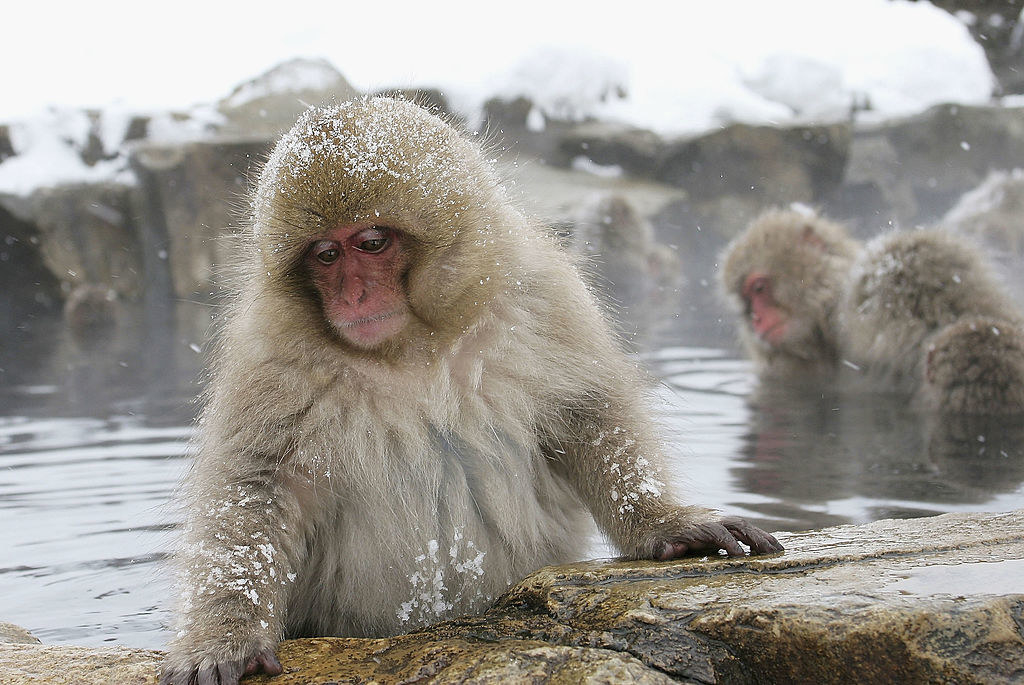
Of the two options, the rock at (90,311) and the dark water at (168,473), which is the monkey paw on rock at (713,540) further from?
the rock at (90,311)

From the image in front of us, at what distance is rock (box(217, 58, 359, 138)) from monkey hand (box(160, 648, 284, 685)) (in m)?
12.9

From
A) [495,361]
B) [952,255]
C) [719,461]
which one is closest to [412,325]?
[495,361]

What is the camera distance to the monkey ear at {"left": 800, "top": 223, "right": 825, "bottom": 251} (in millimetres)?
7027

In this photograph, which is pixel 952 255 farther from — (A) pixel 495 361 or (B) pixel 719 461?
(A) pixel 495 361

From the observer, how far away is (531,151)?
15.2 m

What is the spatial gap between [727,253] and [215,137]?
8996 mm

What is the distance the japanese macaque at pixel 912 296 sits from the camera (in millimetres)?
5324

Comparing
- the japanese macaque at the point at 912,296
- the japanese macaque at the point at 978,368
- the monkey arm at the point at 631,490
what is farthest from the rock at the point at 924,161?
the monkey arm at the point at 631,490

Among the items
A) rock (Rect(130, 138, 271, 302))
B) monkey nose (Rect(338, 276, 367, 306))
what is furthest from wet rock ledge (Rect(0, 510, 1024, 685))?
rock (Rect(130, 138, 271, 302))

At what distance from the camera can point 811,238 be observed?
23.1 feet

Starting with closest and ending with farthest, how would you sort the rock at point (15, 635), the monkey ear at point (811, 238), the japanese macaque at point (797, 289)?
the rock at point (15, 635) → the japanese macaque at point (797, 289) → the monkey ear at point (811, 238)

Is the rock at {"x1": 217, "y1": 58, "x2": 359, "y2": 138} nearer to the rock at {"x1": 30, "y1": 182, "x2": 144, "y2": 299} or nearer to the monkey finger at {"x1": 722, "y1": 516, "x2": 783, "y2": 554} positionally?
the rock at {"x1": 30, "y1": 182, "x2": 144, "y2": 299}

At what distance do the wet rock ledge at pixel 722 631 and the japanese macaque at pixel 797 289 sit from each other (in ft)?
15.9

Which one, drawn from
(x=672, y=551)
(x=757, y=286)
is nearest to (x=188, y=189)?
(x=757, y=286)
